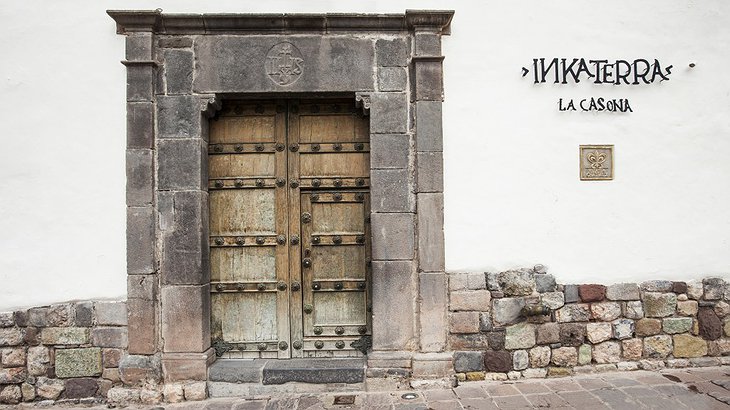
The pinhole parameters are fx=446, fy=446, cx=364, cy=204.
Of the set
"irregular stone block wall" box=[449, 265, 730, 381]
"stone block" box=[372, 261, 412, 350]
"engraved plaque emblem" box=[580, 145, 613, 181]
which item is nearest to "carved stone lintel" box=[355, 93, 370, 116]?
"stone block" box=[372, 261, 412, 350]

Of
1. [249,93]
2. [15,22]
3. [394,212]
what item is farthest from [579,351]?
[15,22]

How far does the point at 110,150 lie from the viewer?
3.45 metres

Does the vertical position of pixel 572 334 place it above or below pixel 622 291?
below

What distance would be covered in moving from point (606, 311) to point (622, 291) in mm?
211

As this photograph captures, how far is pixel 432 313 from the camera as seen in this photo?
137 inches

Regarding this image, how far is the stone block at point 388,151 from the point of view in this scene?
3510 millimetres

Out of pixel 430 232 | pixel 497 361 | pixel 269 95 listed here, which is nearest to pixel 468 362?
pixel 497 361

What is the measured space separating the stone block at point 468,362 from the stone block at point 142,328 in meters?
2.34

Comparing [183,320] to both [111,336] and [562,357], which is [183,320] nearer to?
[111,336]

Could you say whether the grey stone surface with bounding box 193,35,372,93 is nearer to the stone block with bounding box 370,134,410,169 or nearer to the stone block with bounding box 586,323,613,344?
the stone block with bounding box 370,134,410,169

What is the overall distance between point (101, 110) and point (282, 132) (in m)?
1.38

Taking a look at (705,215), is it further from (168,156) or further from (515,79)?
(168,156)

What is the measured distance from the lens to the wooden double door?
3695 millimetres

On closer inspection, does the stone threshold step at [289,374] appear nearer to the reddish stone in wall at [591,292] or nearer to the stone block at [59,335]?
the stone block at [59,335]
